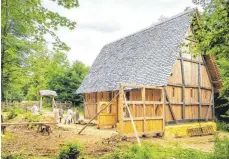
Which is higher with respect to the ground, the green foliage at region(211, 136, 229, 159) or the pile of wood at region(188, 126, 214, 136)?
the green foliage at region(211, 136, 229, 159)

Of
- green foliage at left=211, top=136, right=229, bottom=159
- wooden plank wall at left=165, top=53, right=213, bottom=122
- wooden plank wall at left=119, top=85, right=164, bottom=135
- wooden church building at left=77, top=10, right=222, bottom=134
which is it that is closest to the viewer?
green foliage at left=211, top=136, right=229, bottom=159

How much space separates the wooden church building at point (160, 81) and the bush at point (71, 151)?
498cm

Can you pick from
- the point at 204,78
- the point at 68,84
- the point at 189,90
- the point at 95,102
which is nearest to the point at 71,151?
the point at 189,90

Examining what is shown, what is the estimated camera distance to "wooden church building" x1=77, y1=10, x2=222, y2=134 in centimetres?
1358

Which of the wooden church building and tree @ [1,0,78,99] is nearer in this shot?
tree @ [1,0,78,99]

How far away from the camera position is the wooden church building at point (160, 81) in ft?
44.5

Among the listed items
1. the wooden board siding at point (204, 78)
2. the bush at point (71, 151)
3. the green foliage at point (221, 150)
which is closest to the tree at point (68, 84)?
the wooden board siding at point (204, 78)

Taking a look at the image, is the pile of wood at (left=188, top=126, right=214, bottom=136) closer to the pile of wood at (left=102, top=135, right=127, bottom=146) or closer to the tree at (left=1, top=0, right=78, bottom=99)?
the pile of wood at (left=102, top=135, right=127, bottom=146)

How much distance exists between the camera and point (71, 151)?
22.3 feet

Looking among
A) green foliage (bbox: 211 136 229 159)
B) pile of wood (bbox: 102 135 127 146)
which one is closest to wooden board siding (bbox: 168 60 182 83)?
pile of wood (bbox: 102 135 127 146)

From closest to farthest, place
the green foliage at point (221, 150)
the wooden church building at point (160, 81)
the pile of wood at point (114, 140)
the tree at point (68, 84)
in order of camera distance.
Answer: the green foliage at point (221, 150) → the pile of wood at point (114, 140) → the wooden church building at point (160, 81) → the tree at point (68, 84)

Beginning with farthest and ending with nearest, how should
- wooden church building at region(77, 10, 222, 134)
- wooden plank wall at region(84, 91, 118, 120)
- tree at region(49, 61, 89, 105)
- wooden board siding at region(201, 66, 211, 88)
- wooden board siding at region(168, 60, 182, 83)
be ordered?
1. tree at region(49, 61, 89, 105)
2. wooden plank wall at region(84, 91, 118, 120)
3. wooden board siding at region(201, 66, 211, 88)
4. wooden board siding at region(168, 60, 182, 83)
5. wooden church building at region(77, 10, 222, 134)

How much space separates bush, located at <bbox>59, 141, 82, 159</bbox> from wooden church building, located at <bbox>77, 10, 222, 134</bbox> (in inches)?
196

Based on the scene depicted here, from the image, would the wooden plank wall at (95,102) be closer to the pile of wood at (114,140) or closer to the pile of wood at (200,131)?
the pile of wood at (200,131)
